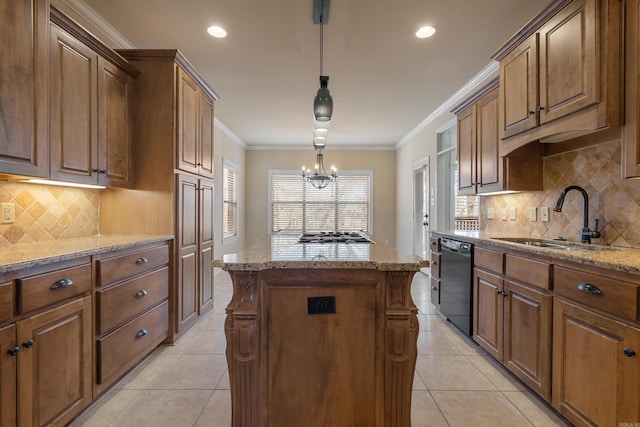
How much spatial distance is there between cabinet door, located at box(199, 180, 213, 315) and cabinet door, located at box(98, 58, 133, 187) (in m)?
0.79

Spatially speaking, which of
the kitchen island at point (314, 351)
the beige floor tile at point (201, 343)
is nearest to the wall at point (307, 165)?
the beige floor tile at point (201, 343)

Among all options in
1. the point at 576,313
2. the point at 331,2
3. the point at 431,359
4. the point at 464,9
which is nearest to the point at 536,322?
the point at 576,313

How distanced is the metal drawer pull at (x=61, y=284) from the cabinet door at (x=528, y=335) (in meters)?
2.71

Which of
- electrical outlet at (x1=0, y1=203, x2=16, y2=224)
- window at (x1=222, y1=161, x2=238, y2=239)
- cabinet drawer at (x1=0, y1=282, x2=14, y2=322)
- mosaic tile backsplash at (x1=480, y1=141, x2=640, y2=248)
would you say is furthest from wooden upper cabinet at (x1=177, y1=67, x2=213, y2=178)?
mosaic tile backsplash at (x1=480, y1=141, x2=640, y2=248)

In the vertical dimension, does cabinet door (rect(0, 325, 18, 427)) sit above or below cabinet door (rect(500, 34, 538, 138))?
below

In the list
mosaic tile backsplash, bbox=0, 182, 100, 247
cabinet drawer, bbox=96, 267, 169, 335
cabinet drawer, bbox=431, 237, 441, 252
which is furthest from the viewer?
cabinet drawer, bbox=431, 237, 441, 252

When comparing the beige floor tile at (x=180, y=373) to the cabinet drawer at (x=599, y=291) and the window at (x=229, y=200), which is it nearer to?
the cabinet drawer at (x=599, y=291)

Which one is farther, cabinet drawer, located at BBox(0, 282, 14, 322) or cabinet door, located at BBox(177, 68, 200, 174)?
cabinet door, located at BBox(177, 68, 200, 174)

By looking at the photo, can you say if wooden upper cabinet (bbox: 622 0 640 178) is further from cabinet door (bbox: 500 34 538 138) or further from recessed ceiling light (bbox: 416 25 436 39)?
recessed ceiling light (bbox: 416 25 436 39)

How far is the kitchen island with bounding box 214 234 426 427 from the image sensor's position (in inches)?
57.1

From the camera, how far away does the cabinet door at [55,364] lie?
139cm

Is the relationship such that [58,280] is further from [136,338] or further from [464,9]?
[464,9]

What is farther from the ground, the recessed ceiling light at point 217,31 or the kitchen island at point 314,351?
the recessed ceiling light at point 217,31

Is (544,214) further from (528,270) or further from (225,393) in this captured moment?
(225,393)
